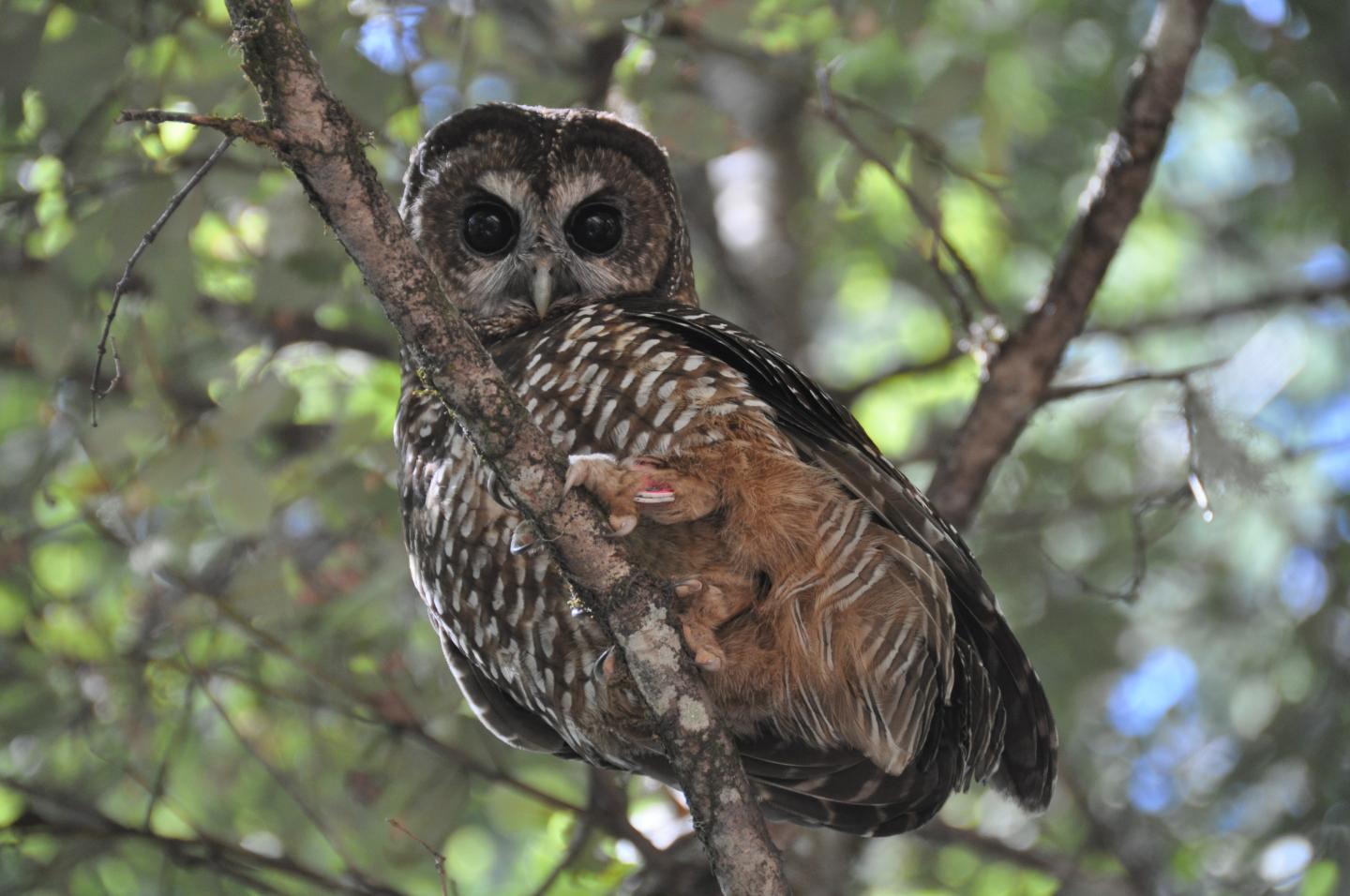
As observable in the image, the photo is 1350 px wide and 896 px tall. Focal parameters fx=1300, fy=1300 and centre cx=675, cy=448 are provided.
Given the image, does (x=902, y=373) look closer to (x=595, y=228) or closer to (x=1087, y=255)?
(x=1087, y=255)

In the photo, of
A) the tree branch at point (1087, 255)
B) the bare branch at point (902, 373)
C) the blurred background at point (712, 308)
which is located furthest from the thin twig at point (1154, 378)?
the bare branch at point (902, 373)

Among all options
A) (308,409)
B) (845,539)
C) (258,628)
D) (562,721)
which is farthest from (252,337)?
(845,539)

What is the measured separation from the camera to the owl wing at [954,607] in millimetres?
2617

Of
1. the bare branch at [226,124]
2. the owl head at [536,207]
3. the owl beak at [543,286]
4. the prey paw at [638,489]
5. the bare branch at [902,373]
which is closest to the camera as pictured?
the bare branch at [226,124]

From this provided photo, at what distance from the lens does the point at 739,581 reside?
2637 mm

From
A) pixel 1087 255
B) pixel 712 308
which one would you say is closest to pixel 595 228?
pixel 1087 255

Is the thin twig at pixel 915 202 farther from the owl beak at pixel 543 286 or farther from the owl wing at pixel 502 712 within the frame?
the owl wing at pixel 502 712

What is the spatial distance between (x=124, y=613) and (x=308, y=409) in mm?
1236

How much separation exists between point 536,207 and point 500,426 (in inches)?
56.3

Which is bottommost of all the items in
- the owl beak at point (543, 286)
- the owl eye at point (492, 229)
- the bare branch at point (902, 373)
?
the owl beak at point (543, 286)

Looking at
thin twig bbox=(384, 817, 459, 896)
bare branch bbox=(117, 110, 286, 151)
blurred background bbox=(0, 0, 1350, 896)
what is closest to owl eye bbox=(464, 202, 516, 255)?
blurred background bbox=(0, 0, 1350, 896)

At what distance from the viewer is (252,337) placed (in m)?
4.71

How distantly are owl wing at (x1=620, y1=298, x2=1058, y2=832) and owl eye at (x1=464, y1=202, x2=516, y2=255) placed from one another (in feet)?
1.84

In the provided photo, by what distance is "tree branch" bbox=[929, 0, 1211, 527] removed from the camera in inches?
135
